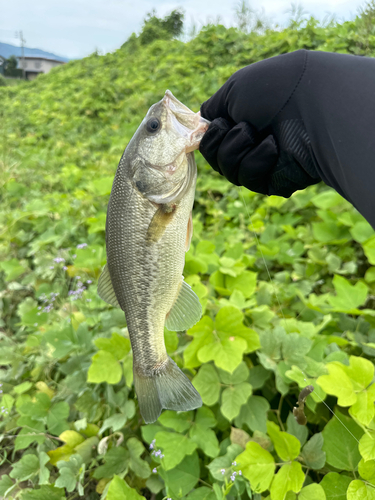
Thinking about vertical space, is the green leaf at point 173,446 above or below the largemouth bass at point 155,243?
below

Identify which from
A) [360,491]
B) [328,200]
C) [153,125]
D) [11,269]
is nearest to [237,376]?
[360,491]

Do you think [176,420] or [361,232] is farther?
[361,232]

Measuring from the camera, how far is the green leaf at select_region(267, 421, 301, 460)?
4.55 feet

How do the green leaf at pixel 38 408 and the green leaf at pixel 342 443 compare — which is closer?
the green leaf at pixel 342 443

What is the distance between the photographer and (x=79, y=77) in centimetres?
1489

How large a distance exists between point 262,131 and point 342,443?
1423mm

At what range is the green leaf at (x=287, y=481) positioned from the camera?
1.32 meters

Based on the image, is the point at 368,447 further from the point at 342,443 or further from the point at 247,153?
the point at 247,153

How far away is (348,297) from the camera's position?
6.78ft

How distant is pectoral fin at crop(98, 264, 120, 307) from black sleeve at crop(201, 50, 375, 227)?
894mm

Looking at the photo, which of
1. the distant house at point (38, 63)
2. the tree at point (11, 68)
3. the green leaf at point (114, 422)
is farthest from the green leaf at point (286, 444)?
the distant house at point (38, 63)

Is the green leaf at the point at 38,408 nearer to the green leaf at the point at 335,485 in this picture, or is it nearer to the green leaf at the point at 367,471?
the green leaf at the point at 335,485

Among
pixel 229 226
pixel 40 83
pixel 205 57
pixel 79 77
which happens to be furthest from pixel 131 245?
pixel 40 83

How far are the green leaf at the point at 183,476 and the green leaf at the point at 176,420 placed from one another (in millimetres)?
148
